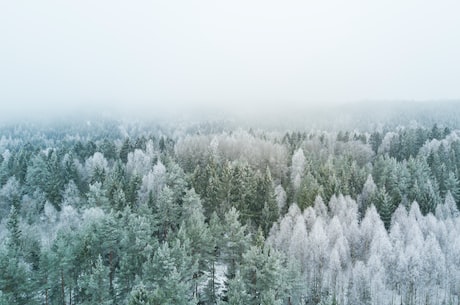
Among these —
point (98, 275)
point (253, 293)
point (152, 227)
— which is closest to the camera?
point (98, 275)

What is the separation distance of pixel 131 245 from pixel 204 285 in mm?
11271

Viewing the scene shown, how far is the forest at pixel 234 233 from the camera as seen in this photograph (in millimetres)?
40594

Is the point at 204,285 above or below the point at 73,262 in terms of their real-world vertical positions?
below

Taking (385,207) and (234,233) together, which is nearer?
(234,233)

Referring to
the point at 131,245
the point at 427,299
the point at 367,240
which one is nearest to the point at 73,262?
the point at 131,245

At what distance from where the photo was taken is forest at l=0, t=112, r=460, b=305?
40594 mm

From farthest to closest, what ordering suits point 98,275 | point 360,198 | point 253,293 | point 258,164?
1. point 258,164
2. point 360,198
3. point 253,293
4. point 98,275

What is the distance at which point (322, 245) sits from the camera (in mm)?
52469

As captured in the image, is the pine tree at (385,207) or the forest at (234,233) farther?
the pine tree at (385,207)

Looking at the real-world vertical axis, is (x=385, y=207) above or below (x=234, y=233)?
below

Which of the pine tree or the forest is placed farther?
the pine tree

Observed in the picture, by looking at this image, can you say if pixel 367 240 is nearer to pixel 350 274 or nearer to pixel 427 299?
pixel 350 274

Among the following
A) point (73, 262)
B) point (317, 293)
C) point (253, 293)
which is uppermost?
point (73, 262)

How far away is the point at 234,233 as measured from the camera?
48.1 metres
